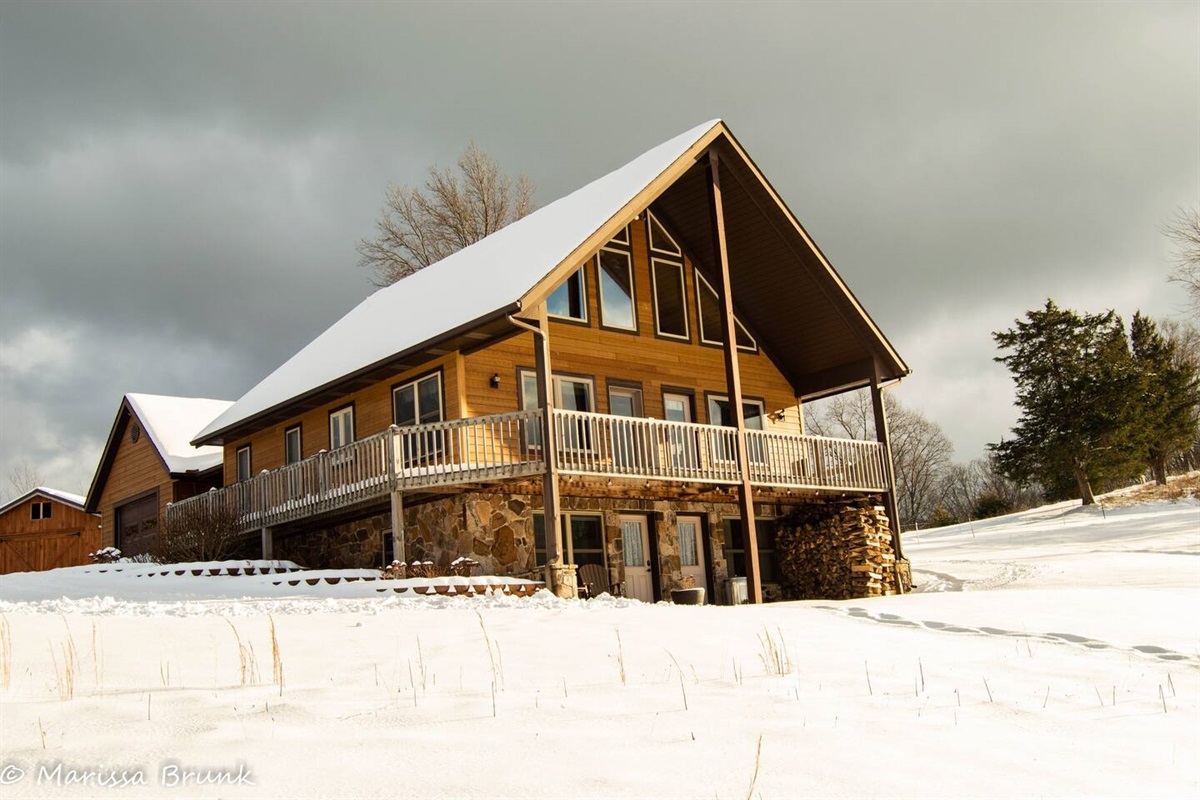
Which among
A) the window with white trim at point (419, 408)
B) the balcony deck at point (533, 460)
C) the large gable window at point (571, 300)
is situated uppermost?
the large gable window at point (571, 300)

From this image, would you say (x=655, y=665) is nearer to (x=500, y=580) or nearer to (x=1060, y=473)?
(x=500, y=580)

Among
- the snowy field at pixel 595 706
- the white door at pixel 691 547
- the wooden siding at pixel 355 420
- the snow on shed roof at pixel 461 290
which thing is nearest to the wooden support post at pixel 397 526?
the wooden siding at pixel 355 420

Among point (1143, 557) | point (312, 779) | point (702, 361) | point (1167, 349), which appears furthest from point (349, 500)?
point (1167, 349)

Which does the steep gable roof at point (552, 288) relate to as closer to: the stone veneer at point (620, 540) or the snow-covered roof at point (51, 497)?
the stone veneer at point (620, 540)

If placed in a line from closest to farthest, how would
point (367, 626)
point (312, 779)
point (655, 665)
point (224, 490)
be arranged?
point (312, 779) → point (655, 665) → point (367, 626) → point (224, 490)

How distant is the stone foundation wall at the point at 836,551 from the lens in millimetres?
21281

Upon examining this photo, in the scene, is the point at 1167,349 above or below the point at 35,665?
above

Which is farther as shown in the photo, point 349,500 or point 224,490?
point 224,490

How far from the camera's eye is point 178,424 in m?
30.5

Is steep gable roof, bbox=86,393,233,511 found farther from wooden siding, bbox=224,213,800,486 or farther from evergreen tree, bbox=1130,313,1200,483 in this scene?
evergreen tree, bbox=1130,313,1200,483

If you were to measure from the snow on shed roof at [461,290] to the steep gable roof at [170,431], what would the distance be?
10.8ft

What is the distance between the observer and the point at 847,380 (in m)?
23.5

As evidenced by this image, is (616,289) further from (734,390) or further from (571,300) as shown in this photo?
(734,390)

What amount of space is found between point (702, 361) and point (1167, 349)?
27.3 m
